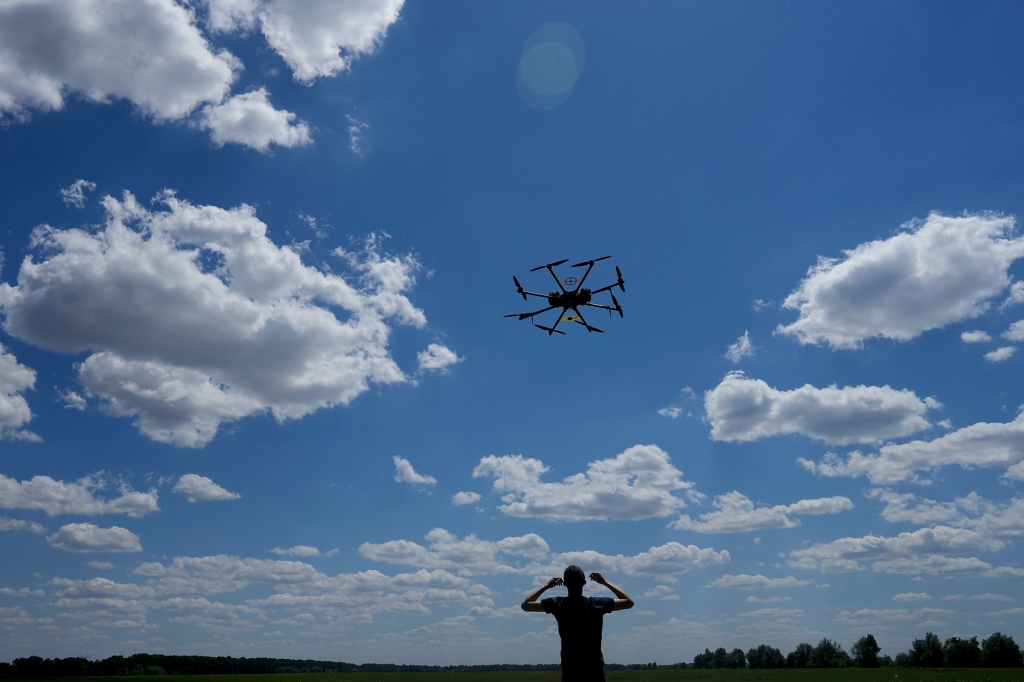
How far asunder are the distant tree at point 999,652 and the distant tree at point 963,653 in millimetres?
1591

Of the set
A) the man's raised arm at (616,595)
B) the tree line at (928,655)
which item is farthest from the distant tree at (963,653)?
the man's raised arm at (616,595)

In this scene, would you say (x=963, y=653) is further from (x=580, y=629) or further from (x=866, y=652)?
(x=580, y=629)

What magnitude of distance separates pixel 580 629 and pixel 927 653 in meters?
201

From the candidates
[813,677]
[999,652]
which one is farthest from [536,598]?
[999,652]

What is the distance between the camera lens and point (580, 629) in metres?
8.17

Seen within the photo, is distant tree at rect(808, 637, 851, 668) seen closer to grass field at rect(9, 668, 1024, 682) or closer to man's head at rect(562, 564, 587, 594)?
grass field at rect(9, 668, 1024, 682)

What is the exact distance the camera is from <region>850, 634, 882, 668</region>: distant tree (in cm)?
19025

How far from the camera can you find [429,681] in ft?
500

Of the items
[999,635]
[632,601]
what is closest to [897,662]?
[999,635]

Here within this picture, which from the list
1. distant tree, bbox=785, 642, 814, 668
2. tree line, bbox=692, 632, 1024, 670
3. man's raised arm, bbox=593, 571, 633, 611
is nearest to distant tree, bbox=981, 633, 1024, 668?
tree line, bbox=692, 632, 1024, 670

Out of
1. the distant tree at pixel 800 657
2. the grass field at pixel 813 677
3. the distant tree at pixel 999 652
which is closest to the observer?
the grass field at pixel 813 677

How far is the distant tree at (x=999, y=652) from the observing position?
14100cm

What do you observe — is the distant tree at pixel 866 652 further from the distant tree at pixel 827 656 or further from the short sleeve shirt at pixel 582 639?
the short sleeve shirt at pixel 582 639

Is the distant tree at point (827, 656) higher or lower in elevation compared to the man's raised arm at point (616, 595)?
lower
